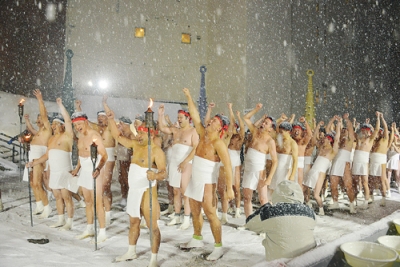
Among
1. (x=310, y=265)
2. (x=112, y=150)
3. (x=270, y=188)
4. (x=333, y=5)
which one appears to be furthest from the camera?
(x=333, y=5)

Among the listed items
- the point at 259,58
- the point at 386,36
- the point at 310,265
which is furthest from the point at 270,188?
the point at 386,36

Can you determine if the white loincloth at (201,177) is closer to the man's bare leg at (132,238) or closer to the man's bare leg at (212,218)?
the man's bare leg at (212,218)

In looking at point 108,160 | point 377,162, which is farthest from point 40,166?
point 377,162

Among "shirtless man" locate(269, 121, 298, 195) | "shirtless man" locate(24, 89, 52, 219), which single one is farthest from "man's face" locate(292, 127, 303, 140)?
"shirtless man" locate(24, 89, 52, 219)

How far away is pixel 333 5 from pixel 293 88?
18.5ft

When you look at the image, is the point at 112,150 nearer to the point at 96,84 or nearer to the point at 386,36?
the point at 96,84

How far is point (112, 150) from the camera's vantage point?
7.37m

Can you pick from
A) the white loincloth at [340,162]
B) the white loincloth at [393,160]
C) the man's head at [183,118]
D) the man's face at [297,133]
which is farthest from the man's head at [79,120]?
the white loincloth at [393,160]

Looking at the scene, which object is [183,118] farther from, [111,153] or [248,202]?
[248,202]

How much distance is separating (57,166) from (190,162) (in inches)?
95.3

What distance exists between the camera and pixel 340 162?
865 cm

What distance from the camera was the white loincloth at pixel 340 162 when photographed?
8602mm

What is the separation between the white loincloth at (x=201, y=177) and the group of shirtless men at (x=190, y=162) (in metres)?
0.01

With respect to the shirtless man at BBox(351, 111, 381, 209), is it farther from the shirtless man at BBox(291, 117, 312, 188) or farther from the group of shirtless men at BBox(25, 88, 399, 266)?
the shirtless man at BBox(291, 117, 312, 188)
